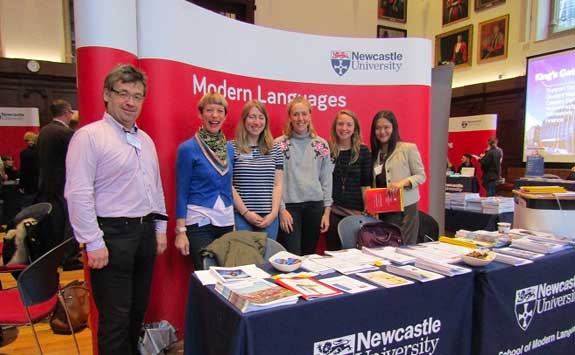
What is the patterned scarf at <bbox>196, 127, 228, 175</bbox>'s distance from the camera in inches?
87.8

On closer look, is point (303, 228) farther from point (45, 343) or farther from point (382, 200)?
point (45, 343)

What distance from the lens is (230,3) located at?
677 cm

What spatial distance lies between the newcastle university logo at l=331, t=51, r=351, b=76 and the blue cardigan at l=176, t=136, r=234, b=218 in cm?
169

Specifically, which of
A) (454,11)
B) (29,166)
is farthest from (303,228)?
(454,11)

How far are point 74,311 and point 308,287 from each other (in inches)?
83.3

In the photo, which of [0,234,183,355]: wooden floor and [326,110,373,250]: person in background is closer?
[0,234,183,355]: wooden floor

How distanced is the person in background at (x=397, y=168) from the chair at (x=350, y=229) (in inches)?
15.3

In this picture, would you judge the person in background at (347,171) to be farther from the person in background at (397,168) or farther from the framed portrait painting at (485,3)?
the framed portrait painting at (485,3)

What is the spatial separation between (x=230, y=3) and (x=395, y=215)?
5396mm

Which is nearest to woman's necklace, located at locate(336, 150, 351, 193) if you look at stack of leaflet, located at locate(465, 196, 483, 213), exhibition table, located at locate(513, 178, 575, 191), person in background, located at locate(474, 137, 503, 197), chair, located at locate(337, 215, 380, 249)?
chair, located at locate(337, 215, 380, 249)

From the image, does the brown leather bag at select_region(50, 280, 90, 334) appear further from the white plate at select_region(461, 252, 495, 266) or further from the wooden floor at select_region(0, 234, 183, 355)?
the white plate at select_region(461, 252, 495, 266)

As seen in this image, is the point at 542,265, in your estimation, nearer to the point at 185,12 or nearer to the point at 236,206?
the point at 236,206

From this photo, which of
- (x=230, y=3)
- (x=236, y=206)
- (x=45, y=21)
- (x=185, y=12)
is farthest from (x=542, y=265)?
(x=45, y=21)

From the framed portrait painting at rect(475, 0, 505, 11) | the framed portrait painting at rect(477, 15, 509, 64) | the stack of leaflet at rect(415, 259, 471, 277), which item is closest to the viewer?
the stack of leaflet at rect(415, 259, 471, 277)
